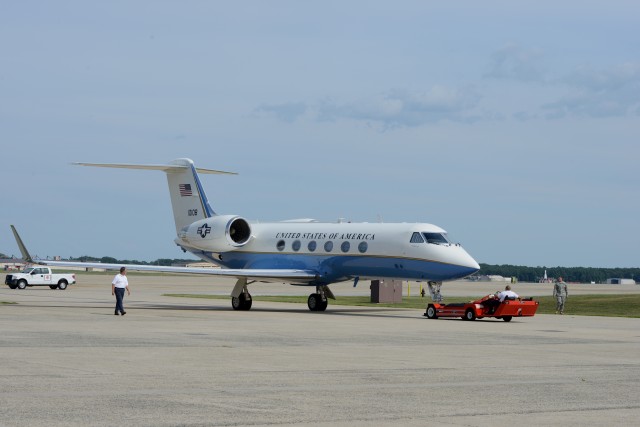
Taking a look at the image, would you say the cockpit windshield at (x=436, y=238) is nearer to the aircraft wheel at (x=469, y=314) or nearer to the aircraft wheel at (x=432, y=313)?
the aircraft wheel at (x=432, y=313)

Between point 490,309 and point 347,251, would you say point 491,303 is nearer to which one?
point 490,309

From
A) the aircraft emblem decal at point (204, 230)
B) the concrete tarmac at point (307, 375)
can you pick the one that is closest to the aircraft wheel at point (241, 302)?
the aircraft emblem decal at point (204, 230)

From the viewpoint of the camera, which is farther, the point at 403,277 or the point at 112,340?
the point at 403,277

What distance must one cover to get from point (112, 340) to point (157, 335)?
189 centimetres

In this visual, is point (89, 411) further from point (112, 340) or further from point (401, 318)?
point (401, 318)

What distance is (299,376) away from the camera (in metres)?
15.5

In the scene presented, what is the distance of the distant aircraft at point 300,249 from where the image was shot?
35844mm

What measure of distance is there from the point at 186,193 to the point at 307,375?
28.3 m

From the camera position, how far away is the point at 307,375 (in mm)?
15703

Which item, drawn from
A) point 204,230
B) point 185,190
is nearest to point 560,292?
point 204,230

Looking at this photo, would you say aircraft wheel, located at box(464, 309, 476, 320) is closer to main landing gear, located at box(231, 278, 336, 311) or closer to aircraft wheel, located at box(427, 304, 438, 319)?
aircraft wheel, located at box(427, 304, 438, 319)

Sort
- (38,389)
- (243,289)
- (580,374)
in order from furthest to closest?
1. (243,289)
2. (580,374)
3. (38,389)

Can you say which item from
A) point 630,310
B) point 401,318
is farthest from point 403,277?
point 630,310

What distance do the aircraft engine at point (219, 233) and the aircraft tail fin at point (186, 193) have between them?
62 centimetres
